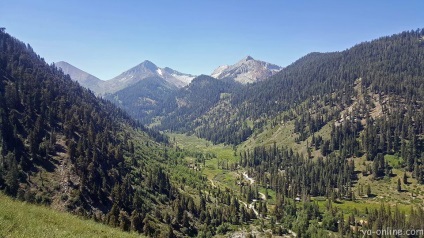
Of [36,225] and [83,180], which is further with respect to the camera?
[83,180]

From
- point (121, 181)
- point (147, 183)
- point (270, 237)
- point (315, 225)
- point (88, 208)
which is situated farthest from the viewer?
point (147, 183)

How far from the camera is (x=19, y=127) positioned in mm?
159000

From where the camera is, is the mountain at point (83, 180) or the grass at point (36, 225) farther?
the mountain at point (83, 180)

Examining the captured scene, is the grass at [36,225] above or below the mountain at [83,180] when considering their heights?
above

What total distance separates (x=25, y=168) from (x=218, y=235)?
9074 centimetres

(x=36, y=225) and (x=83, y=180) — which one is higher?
(x=36, y=225)

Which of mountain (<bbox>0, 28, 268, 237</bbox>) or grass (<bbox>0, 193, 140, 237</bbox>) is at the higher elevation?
grass (<bbox>0, 193, 140, 237</bbox>)

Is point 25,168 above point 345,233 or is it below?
above

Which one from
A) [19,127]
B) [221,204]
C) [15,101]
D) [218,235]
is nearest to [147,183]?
[221,204]

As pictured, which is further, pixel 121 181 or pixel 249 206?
pixel 249 206

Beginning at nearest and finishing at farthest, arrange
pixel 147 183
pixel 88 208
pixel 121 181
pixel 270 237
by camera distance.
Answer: pixel 88 208
pixel 270 237
pixel 121 181
pixel 147 183

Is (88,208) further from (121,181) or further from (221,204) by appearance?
(221,204)

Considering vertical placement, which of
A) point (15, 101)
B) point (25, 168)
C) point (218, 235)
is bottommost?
point (218, 235)

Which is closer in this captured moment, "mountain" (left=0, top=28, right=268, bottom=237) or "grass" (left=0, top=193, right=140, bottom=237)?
"grass" (left=0, top=193, right=140, bottom=237)
